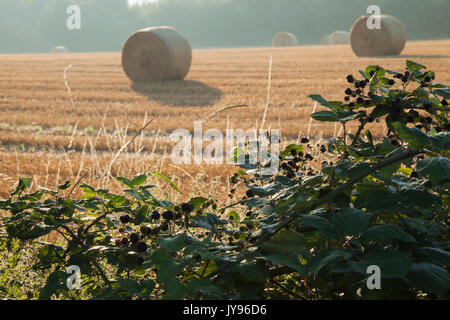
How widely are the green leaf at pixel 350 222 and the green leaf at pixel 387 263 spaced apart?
0.07 meters

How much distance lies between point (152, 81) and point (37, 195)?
15.6 meters

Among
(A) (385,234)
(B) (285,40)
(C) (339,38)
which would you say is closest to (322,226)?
(A) (385,234)

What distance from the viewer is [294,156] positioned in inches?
78.0

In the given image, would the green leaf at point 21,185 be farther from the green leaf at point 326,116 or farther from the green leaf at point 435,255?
the green leaf at point 435,255

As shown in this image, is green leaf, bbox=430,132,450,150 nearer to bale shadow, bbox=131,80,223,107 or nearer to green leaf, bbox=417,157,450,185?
green leaf, bbox=417,157,450,185

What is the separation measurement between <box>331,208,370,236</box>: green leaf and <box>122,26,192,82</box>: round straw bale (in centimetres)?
1573

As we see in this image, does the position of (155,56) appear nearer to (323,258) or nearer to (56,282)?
(56,282)

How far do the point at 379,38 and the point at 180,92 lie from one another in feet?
39.2

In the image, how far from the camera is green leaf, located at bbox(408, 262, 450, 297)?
128cm

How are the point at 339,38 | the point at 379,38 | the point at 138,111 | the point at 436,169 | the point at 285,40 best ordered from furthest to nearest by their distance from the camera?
the point at 339,38
the point at 285,40
the point at 379,38
the point at 138,111
the point at 436,169

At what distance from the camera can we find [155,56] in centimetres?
1670
